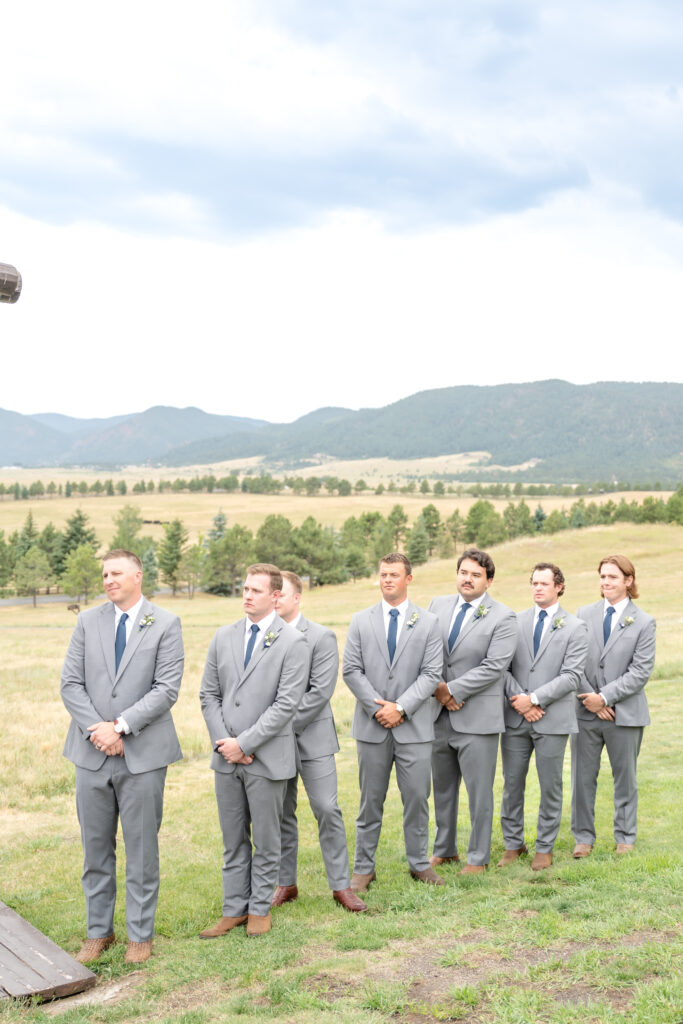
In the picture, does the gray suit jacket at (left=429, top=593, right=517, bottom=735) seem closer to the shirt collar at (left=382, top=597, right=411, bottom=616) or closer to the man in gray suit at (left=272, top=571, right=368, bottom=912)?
the shirt collar at (left=382, top=597, right=411, bottom=616)

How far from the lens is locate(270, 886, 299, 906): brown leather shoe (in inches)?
291

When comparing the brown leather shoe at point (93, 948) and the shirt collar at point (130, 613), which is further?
the shirt collar at point (130, 613)

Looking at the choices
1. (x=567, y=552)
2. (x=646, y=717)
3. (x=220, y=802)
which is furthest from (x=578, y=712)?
(x=567, y=552)

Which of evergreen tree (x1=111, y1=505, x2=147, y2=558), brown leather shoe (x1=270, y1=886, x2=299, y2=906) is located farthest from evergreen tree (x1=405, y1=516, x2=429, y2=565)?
brown leather shoe (x1=270, y1=886, x2=299, y2=906)

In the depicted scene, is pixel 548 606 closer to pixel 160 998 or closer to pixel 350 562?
pixel 160 998

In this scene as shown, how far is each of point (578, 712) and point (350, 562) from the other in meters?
85.0

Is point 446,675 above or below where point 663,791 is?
above

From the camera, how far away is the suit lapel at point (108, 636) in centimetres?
672

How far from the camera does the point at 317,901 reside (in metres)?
7.34

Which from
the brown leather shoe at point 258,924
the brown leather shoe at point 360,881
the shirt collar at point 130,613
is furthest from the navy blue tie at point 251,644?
the brown leather shoe at point 360,881

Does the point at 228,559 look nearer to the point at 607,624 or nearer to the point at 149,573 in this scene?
the point at 149,573

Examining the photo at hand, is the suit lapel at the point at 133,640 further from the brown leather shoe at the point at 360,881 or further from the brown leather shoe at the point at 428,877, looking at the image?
the brown leather shoe at the point at 428,877

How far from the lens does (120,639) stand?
22.2ft

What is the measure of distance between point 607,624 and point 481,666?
1.59 metres
